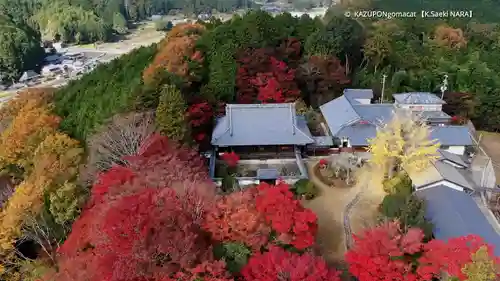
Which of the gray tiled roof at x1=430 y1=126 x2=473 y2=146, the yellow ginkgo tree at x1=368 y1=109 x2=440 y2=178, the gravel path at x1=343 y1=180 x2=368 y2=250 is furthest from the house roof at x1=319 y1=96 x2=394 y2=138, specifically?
the gravel path at x1=343 y1=180 x2=368 y2=250

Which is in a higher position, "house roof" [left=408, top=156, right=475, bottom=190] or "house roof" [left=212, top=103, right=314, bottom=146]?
"house roof" [left=212, top=103, right=314, bottom=146]

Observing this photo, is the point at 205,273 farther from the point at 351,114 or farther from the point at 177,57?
the point at 177,57

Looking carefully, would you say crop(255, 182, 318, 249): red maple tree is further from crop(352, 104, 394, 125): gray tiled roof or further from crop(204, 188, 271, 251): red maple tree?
crop(352, 104, 394, 125): gray tiled roof

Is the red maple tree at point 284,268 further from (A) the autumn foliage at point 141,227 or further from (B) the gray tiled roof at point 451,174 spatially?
(B) the gray tiled roof at point 451,174

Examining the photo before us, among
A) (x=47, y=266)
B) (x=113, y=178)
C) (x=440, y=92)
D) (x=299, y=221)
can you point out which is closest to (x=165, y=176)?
(x=113, y=178)

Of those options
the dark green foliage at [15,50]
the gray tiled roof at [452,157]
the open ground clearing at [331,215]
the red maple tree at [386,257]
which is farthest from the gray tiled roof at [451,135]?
the dark green foliage at [15,50]

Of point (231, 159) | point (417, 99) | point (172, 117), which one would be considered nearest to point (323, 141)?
point (231, 159)
